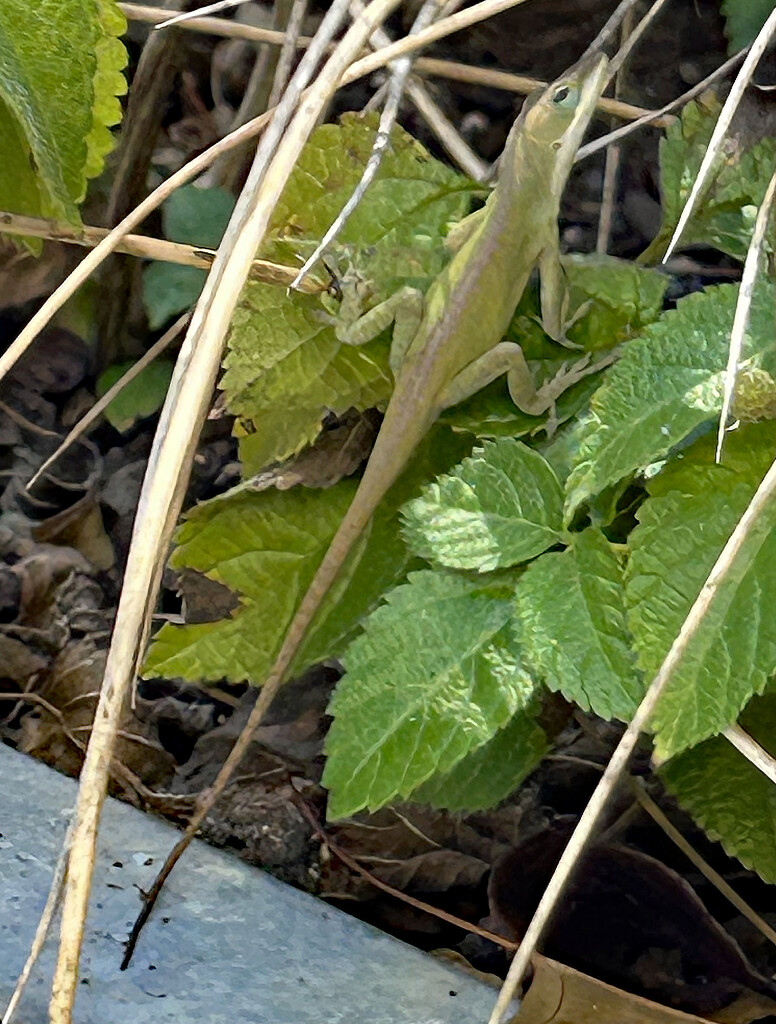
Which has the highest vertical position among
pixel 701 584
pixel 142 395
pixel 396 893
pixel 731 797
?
pixel 701 584

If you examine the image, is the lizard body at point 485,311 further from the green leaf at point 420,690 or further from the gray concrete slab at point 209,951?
the gray concrete slab at point 209,951

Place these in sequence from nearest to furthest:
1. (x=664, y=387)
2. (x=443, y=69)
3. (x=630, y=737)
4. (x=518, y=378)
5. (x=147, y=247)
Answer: (x=630, y=737)
(x=664, y=387)
(x=147, y=247)
(x=518, y=378)
(x=443, y=69)

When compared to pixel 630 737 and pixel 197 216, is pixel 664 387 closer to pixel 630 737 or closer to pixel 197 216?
pixel 630 737

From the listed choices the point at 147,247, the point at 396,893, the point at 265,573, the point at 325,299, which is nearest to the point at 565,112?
the point at 325,299

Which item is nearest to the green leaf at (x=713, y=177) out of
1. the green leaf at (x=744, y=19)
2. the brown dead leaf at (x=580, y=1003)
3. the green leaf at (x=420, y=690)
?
the green leaf at (x=744, y=19)

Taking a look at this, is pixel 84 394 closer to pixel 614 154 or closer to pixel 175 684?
pixel 175 684

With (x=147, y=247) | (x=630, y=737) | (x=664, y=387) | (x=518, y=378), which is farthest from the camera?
(x=518, y=378)

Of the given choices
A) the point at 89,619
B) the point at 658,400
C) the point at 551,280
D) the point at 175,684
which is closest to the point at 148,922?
the point at 175,684

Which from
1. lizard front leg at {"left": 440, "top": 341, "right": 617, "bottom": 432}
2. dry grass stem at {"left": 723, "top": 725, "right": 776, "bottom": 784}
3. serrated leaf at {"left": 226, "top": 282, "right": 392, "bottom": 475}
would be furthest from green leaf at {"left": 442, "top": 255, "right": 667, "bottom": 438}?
dry grass stem at {"left": 723, "top": 725, "right": 776, "bottom": 784}
